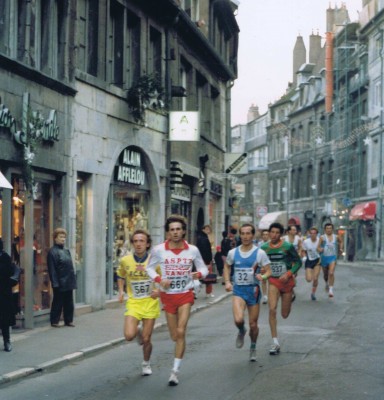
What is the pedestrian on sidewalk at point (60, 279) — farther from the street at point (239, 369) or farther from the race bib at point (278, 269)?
the race bib at point (278, 269)

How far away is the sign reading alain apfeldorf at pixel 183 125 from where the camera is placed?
25.6 m

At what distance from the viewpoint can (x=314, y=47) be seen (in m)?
85.1

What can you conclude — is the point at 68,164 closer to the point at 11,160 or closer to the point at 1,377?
the point at 11,160

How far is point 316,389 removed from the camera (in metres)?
9.93

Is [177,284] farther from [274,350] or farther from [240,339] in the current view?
[274,350]

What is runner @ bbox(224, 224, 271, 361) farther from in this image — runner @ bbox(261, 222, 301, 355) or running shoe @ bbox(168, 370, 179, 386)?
running shoe @ bbox(168, 370, 179, 386)

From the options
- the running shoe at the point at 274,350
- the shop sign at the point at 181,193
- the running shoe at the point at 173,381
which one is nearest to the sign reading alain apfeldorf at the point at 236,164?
the shop sign at the point at 181,193

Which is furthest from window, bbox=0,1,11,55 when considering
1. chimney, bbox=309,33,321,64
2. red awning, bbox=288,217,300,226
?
chimney, bbox=309,33,321,64

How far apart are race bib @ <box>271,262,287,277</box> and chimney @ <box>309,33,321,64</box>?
2844 inches

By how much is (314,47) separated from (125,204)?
63786 millimetres

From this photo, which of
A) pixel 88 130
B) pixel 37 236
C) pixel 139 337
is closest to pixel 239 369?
pixel 139 337

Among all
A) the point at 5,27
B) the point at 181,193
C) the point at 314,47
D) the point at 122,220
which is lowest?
the point at 122,220

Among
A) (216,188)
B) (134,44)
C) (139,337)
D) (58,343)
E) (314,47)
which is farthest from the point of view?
(314,47)

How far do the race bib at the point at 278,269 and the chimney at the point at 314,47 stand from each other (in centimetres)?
7225
